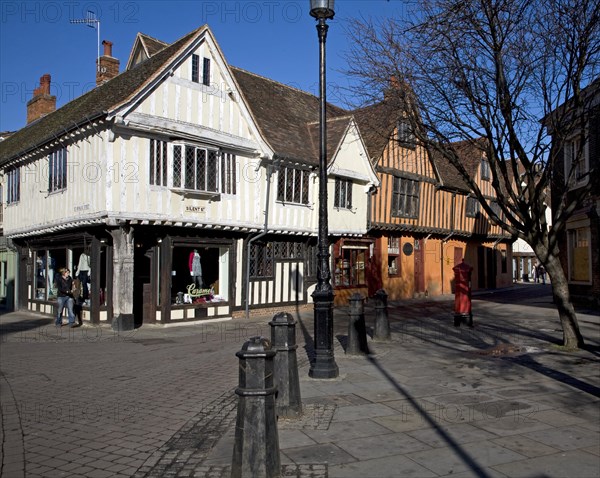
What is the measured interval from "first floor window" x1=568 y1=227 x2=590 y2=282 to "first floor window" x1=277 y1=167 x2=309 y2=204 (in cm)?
1000

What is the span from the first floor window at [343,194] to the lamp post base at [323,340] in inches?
536

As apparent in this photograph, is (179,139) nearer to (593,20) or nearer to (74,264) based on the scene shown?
(74,264)

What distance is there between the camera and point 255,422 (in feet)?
14.2

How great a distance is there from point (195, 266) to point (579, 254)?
13.7m

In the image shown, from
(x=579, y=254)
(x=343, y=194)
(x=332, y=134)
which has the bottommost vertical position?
(x=579, y=254)

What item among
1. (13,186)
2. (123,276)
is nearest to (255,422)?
(123,276)

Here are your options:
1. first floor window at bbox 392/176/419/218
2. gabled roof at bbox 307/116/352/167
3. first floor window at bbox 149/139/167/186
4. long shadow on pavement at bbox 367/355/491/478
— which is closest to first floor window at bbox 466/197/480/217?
first floor window at bbox 392/176/419/218

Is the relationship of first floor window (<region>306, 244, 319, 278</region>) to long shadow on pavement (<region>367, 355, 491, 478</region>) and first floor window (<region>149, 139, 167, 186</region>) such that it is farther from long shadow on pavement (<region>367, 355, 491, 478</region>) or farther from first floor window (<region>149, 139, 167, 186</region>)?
long shadow on pavement (<region>367, 355, 491, 478</region>)

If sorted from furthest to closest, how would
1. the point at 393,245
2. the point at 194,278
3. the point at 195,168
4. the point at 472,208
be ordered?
the point at 472,208 < the point at 393,245 < the point at 194,278 < the point at 195,168

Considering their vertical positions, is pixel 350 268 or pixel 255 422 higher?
pixel 350 268

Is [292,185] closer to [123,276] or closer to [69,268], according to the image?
[123,276]

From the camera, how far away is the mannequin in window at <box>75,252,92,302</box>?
16.2m

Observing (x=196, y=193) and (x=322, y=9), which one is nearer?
(x=322, y=9)

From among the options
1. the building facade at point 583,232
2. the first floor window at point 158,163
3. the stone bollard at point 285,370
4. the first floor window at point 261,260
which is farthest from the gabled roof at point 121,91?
the building facade at point 583,232
